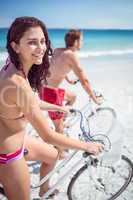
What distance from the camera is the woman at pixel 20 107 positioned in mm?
2145

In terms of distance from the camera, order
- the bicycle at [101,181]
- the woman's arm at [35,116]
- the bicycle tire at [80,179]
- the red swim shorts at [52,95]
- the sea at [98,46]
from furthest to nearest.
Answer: the sea at [98,46], the red swim shorts at [52,95], the bicycle at [101,181], the bicycle tire at [80,179], the woman's arm at [35,116]

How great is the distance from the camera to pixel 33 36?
2.25 metres

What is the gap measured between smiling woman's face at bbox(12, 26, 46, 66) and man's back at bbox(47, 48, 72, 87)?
6.30ft

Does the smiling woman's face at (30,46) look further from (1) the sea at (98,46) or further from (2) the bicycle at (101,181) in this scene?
(1) the sea at (98,46)

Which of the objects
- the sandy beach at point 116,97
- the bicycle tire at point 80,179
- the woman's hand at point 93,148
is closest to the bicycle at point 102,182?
the bicycle tire at point 80,179

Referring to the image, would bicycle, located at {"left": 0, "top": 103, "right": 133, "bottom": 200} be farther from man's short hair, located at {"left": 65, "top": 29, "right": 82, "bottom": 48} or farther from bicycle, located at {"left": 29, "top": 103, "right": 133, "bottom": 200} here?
man's short hair, located at {"left": 65, "top": 29, "right": 82, "bottom": 48}

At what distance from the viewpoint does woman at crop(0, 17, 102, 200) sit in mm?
2145

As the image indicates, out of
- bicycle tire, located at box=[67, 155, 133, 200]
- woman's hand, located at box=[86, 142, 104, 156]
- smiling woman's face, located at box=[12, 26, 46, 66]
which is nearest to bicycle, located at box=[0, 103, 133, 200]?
bicycle tire, located at box=[67, 155, 133, 200]

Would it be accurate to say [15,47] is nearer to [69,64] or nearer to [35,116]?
[35,116]

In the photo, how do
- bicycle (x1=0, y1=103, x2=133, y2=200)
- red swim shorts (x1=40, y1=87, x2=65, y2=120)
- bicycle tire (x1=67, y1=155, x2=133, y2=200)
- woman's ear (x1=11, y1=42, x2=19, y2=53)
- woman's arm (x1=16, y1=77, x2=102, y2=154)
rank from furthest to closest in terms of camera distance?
red swim shorts (x1=40, y1=87, x2=65, y2=120), bicycle (x1=0, y1=103, x2=133, y2=200), bicycle tire (x1=67, y1=155, x2=133, y2=200), woman's ear (x1=11, y1=42, x2=19, y2=53), woman's arm (x1=16, y1=77, x2=102, y2=154)

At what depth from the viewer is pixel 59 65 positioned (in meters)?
4.36

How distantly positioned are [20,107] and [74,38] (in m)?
2.21

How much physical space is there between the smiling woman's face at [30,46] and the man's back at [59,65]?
1.92 metres

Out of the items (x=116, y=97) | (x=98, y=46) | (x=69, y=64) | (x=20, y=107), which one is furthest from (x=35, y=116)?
(x=98, y=46)
